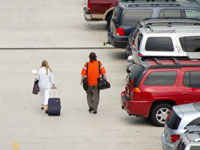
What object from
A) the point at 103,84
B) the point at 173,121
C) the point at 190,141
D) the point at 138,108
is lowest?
the point at 138,108

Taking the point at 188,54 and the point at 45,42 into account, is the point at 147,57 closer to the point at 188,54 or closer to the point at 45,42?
the point at 188,54

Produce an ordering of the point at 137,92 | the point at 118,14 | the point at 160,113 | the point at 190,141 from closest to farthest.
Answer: the point at 190,141 < the point at 137,92 < the point at 160,113 < the point at 118,14

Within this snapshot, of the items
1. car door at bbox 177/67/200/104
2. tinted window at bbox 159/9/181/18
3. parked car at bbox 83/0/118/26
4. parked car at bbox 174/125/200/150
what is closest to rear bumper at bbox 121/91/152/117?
car door at bbox 177/67/200/104

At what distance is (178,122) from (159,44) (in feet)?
23.1

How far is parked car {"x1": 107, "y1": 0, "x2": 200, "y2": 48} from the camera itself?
2262cm

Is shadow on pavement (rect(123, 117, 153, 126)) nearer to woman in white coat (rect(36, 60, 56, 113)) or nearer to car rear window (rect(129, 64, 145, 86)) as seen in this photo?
car rear window (rect(129, 64, 145, 86))

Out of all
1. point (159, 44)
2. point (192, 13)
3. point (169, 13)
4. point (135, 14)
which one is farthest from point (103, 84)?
point (192, 13)

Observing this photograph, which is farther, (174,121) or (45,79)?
(45,79)

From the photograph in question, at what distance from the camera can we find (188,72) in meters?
14.9

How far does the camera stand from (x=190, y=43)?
1872cm

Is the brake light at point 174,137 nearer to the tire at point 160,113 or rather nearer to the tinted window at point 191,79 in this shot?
the tire at point 160,113

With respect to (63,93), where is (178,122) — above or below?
above

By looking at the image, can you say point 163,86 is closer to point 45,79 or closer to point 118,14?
point 45,79

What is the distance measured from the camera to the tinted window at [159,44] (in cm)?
1834
